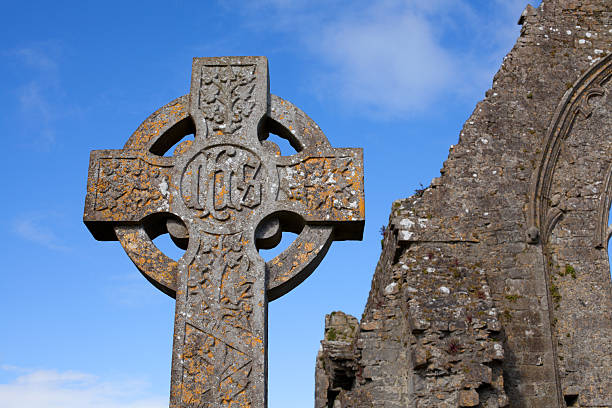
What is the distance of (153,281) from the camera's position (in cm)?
476

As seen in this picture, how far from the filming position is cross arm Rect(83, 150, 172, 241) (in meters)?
4.89

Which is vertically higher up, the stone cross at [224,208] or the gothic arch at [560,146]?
the gothic arch at [560,146]

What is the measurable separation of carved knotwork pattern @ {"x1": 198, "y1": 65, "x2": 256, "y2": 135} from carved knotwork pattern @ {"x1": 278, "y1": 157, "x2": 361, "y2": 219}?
0.50 meters

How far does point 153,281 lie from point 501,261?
4.67 metres

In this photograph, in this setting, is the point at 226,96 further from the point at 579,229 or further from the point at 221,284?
the point at 579,229

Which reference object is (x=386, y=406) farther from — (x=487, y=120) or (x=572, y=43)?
(x=572, y=43)

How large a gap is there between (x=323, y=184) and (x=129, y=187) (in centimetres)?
130

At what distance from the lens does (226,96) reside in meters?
5.29

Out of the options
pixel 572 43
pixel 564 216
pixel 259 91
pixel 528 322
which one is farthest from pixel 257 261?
pixel 572 43

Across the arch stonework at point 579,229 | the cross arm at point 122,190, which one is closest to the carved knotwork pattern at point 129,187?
the cross arm at point 122,190

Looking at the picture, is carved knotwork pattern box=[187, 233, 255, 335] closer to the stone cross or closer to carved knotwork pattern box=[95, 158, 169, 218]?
the stone cross

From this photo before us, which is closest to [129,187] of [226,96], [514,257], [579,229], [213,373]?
[226,96]

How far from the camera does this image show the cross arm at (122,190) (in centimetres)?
489

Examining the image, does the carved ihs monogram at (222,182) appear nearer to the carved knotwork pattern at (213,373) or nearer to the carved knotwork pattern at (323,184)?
the carved knotwork pattern at (323,184)
